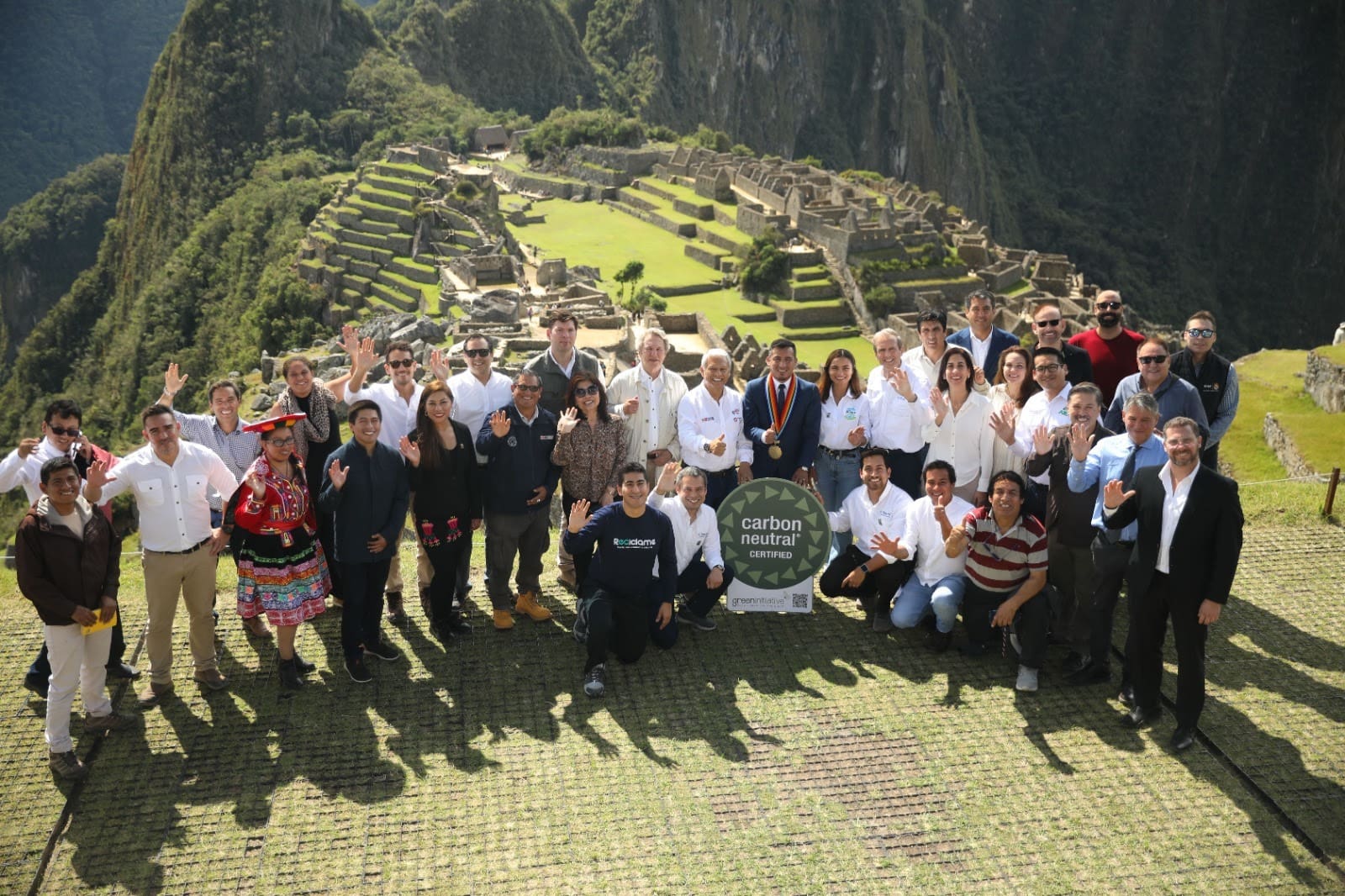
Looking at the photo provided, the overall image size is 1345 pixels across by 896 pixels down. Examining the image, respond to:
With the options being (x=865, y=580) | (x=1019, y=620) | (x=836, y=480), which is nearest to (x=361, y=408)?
(x=836, y=480)

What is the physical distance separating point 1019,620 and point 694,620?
228 centimetres

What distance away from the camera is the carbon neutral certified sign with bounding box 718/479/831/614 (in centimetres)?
836

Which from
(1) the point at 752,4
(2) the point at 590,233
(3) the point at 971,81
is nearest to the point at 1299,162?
(3) the point at 971,81

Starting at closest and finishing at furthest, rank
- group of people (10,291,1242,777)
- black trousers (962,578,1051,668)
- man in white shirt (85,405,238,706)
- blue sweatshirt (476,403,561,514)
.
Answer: group of people (10,291,1242,777)
man in white shirt (85,405,238,706)
black trousers (962,578,1051,668)
blue sweatshirt (476,403,561,514)

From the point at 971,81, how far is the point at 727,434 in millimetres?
175514

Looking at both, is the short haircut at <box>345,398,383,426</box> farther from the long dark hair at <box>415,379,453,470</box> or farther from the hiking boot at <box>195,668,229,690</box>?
the hiking boot at <box>195,668,229,690</box>

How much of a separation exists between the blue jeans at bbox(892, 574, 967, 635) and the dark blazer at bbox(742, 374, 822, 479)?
125 cm

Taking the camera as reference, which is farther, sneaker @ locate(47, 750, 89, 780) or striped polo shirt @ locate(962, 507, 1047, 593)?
striped polo shirt @ locate(962, 507, 1047, 593)

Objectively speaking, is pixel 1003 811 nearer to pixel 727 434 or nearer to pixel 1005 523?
pixel 1005 523

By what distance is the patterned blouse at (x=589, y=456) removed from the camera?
8.42 m

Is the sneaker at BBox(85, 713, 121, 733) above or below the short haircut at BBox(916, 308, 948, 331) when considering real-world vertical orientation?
below

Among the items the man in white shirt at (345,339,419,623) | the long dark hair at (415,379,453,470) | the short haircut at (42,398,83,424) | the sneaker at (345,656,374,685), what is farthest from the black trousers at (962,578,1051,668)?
the short haircut at (42,398,83,424)

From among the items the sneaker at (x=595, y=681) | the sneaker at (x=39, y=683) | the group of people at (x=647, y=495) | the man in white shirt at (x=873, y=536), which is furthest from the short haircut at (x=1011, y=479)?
the sneaker at (x=39, y=683)

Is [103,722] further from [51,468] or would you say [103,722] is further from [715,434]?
[715,434]
